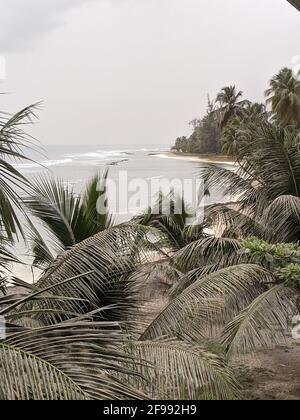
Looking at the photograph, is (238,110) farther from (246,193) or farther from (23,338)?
(23,338)

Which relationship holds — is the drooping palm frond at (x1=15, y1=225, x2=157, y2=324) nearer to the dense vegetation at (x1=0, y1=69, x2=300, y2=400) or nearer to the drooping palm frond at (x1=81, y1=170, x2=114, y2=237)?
the dense vegetation at (x1=0, y1=69, x2=300, y2=400)

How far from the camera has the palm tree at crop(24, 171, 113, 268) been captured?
4.82 metres

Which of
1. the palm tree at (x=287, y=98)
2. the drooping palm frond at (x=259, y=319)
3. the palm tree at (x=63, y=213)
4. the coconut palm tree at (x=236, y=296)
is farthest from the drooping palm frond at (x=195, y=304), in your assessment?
the palm tree at (x=287, y=98)

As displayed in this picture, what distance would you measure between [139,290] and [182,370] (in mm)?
1862

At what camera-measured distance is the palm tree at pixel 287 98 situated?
31.5 meters

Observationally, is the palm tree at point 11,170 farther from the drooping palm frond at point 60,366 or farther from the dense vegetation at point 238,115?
the dense vegetation at point 238,115

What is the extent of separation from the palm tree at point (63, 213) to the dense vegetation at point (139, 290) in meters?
0.01

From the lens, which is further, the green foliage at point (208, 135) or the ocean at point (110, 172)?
the green foliage at point (208, 135)

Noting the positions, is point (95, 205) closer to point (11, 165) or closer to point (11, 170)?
point (11, 165)

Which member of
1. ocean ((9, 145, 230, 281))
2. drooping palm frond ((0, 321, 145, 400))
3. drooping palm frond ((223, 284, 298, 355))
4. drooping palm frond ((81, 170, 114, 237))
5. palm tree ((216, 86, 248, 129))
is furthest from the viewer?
palm tree ((216, 86, 248, 129))

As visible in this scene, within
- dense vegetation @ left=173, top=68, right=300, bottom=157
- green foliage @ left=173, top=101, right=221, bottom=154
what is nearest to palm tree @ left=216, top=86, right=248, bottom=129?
dense vegetation @ left=173, top=68, right=300, bottom=157

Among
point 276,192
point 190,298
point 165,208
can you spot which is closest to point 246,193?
point 276,192

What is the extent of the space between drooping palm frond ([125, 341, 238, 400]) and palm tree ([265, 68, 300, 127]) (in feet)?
99.2

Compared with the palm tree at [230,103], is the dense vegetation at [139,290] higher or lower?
lower
